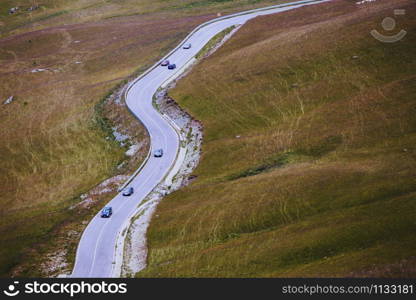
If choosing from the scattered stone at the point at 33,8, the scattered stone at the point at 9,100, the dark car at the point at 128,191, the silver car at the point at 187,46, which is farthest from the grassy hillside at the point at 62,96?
the silver car at the point at 187,46

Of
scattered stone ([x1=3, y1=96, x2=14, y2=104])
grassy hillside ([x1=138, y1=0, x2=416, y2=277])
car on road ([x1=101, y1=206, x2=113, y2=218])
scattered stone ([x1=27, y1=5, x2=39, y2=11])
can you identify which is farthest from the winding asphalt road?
scattered stone ([x1=27, y1=5, x2=39, y2=11])

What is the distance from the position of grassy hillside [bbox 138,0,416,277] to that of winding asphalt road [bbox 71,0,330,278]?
5.06 m

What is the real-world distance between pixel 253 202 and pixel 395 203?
16330 millimetres

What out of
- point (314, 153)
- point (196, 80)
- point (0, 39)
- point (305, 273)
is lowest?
point (305, 273)

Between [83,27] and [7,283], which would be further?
[83,27]

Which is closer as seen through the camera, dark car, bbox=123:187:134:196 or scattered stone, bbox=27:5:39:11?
dark car, bbox=123:187:134:196

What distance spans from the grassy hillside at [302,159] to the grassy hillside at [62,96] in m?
15.0

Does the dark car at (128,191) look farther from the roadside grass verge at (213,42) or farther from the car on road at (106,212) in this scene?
the roadside grass verge at (213,42)

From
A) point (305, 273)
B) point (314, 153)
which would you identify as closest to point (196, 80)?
point (314, 153)

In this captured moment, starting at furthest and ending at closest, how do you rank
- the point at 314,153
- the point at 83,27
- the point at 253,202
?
the point at 83,27 < the point at 314,153 < the point at 253,202

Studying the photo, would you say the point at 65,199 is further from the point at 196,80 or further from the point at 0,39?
the point at 0,39

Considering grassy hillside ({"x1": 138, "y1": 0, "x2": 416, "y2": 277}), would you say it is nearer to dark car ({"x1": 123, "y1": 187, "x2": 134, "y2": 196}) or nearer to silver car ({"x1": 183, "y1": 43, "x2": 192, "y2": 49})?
dark car ({"x1": 123, "y1": 187, "x2": 134, "y2": 196})

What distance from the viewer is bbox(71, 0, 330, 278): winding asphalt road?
195ft

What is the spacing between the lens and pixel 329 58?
93.3 m
